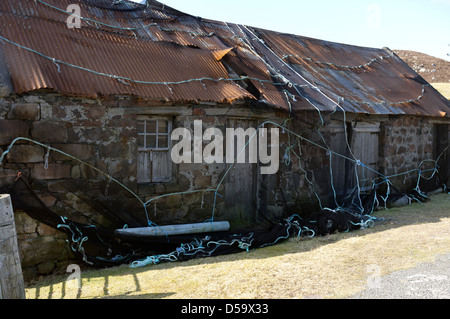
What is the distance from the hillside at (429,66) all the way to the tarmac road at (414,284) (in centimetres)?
2774

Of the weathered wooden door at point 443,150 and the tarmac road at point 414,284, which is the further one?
the weathered wooden door at point 443,150

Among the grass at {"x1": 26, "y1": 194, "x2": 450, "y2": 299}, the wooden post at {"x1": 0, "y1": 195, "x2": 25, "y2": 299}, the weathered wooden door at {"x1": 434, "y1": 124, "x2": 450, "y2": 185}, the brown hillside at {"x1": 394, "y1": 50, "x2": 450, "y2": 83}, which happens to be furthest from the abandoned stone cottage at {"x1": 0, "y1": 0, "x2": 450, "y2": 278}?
the brown hillside at {"x1": 394, "y1": 50, "x2": 450, "y2": 83}

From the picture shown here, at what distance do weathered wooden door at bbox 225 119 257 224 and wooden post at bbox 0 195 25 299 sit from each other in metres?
4.11

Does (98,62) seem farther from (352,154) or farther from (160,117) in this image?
(352,154)

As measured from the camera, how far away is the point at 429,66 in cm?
3388

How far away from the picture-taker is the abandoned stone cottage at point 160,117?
5383mm

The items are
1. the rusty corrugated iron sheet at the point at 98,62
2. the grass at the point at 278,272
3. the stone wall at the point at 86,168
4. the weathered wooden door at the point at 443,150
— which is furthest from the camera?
the weathered wooden door at the point at 443,150

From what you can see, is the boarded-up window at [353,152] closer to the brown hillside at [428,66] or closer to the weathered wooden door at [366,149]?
the weathered wooden door at [366,149]

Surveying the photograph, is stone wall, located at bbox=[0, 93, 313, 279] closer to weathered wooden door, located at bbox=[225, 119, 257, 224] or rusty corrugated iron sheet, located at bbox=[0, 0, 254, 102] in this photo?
rusty corrugated iron sheet, located at bbox=[0, 0, 254, 102]

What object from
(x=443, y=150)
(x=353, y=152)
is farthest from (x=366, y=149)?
(x=443, y=150)

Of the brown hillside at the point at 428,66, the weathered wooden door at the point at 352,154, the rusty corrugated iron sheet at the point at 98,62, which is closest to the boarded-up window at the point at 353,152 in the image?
the weathered wooden door at the point at 352,154

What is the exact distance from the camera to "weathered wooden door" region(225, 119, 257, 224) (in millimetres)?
7246
